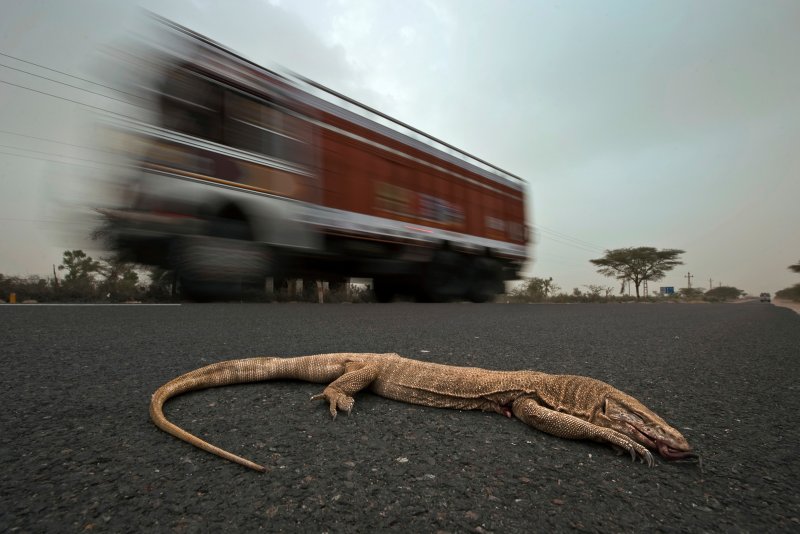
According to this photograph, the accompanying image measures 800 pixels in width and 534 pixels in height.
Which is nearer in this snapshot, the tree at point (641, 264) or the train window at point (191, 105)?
the train window at point (191, 105)

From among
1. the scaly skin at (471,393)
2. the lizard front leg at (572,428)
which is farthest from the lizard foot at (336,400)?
the lizard front leg at (572,428)

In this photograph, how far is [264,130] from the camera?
20.9ft

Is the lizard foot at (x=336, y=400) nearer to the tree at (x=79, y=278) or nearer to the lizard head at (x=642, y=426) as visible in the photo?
the lizard head at (x=642, y=426)

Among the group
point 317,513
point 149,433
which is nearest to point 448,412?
point 317,513

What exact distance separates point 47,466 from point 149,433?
334 mm

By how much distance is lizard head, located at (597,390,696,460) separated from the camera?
1.56 metres

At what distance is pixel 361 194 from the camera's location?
323 inches

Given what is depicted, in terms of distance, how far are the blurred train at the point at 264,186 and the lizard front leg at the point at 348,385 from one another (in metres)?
4.12

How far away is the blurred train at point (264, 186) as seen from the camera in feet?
17.5

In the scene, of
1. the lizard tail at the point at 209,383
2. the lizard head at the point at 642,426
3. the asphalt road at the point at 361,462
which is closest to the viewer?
the asphalt road at the point at 361,462

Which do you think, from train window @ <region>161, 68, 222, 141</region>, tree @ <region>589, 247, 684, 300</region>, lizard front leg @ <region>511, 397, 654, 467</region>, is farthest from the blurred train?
tree @ <region>589, 247, 684, 300</region>

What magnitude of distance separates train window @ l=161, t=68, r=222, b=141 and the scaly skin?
14.4 ft

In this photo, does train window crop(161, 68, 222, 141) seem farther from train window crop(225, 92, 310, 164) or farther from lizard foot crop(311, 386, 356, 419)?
lizard foot crop(311, 386, 356, 419)

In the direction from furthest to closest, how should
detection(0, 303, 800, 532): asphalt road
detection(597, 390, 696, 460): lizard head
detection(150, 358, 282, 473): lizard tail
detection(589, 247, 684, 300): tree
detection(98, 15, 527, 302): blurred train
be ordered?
detection(589, 247, 684, 300): tree, detection(98, 15, 527, 302): blurred train, detection(597, 390, 696, 460): lizard head, detection(150, 358, 282, 473): lizard tail, detection(0, 303, 800, 532): asphalt road
